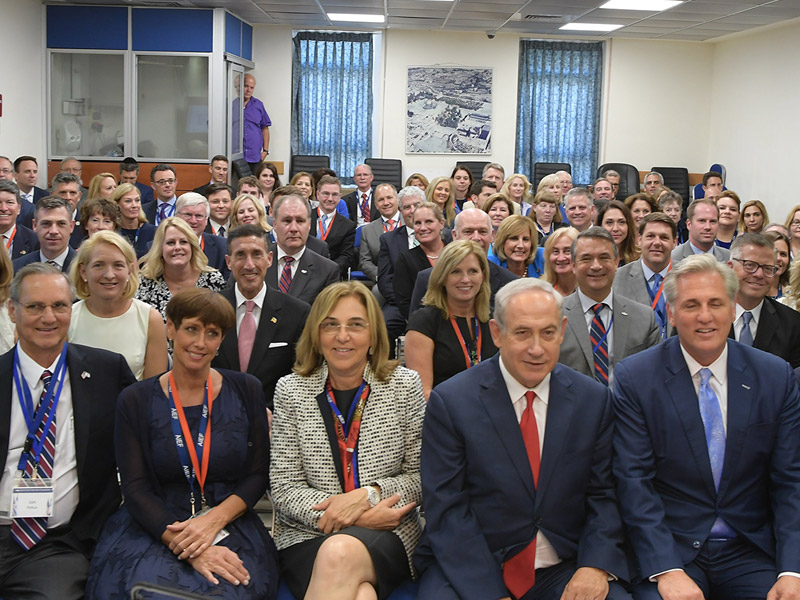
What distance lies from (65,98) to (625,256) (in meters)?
8.59

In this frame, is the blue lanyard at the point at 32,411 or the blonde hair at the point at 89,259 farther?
the blonde hair at the point at 89,259

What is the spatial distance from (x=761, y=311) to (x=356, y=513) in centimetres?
251

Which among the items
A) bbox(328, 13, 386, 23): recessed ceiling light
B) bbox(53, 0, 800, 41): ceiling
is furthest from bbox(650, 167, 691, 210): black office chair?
bbox(328, 13, 386, 23): recessed ceiling light

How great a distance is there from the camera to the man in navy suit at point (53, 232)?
201 inches

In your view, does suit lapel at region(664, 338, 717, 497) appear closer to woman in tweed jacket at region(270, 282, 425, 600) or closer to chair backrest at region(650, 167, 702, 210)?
woman in tweed jacket at region(270, 282, 425, 600)

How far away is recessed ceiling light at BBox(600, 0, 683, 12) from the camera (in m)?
10.2

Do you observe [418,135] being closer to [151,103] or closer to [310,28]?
[310,28]

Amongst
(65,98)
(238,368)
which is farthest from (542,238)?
A: (65,98)

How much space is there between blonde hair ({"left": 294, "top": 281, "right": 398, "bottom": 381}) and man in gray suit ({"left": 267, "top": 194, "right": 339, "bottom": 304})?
7.38 feet

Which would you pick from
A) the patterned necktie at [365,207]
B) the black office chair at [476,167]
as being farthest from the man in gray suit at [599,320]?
the black office chair at [476,167]

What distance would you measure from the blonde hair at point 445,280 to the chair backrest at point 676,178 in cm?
1058

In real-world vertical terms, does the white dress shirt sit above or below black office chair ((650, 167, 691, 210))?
below

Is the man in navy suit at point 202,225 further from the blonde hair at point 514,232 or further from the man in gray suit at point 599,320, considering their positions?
the man in gray suit at point 599,320

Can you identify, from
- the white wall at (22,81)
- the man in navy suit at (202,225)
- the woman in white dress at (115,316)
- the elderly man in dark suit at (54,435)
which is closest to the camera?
the elderly man in dark suit at (54,435)
